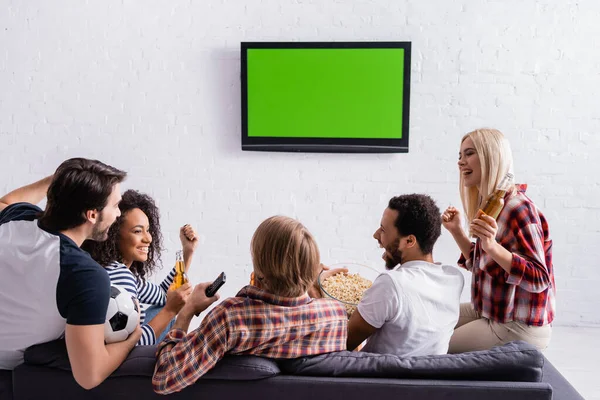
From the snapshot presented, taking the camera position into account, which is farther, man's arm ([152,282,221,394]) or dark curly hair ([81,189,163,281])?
dark curly hair ([81,189,163,281])

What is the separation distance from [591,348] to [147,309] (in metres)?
2.68

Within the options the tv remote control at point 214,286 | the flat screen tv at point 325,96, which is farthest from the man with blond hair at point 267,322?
the flat screen tv at point 325,96

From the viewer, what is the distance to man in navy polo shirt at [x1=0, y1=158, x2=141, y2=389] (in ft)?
5.67

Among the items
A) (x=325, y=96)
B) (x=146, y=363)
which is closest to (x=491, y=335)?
(x=146, y=363)

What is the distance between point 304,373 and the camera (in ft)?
5.84

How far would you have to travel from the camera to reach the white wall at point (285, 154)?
4051mm

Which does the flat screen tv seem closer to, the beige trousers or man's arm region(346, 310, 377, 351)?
the beige trousers

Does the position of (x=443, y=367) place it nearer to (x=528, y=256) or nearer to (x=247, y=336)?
(x=247, y=336)

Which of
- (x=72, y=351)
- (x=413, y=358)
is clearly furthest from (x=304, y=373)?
(x=72, y=351)

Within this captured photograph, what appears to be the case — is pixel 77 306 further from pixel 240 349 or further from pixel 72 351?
pixel 240 349

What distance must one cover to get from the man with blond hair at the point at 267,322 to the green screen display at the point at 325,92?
8.01 feet

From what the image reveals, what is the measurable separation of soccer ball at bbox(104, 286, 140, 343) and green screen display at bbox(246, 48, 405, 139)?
2.40 meters

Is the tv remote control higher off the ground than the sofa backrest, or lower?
higher

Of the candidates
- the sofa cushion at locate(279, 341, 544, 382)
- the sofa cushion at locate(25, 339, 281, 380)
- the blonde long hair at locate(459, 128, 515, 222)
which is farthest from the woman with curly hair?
the blonde long hair at locate(459, 128, 515, 222)
